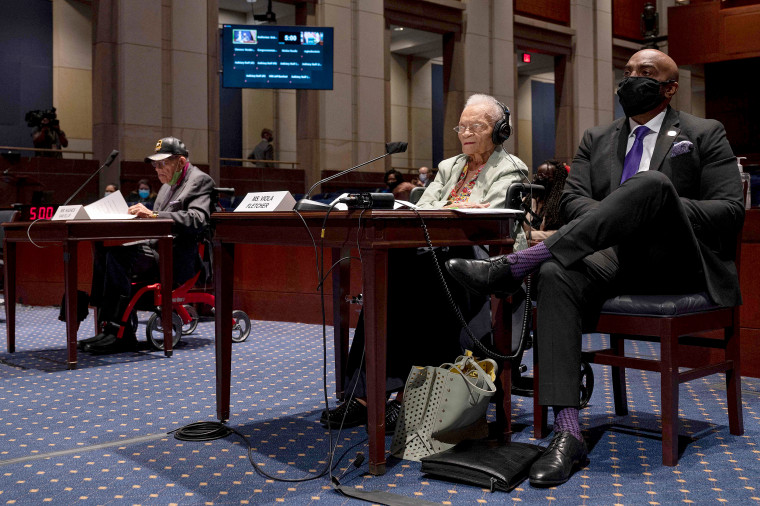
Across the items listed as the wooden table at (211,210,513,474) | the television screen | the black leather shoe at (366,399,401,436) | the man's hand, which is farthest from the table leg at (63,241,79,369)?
the television screen

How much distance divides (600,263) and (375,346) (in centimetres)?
81

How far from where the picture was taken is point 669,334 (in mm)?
2506

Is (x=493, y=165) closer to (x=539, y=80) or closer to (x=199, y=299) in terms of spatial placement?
(x=199, y=299)

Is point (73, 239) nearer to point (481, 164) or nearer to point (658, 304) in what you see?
point (481, 164)

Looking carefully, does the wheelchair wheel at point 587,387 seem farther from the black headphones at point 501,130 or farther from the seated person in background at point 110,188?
the seated person in background at point 110,188

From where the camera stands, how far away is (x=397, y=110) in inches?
781

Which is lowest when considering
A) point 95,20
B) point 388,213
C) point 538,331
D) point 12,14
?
point 538,331

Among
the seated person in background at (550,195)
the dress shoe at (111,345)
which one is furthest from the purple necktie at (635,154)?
the dress shoe at (111,345)

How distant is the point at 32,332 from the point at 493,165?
4.26 metres

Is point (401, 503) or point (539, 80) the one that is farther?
point (539, 80)

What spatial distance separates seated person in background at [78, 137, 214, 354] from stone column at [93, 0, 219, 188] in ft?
19.9

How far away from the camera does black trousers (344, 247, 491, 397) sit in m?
2.94

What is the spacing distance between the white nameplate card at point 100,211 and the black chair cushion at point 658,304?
300cm

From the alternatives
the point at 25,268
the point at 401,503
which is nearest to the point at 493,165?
the point at 401,503
